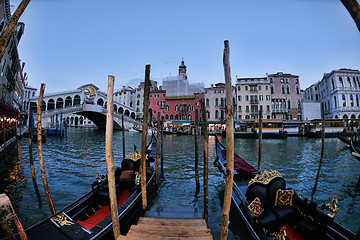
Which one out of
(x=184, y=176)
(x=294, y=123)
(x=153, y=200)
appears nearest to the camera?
(x=153, y=200)

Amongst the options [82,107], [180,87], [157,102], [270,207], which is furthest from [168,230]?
[157,102]

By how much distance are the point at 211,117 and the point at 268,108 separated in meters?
9.07

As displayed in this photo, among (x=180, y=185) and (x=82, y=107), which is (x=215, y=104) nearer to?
(x=82, y=107)

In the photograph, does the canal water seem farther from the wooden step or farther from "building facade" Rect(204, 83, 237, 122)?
"building facade" Rect(204, 83, 237, 122)

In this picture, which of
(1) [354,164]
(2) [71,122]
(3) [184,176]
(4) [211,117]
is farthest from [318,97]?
(2) [71,122]

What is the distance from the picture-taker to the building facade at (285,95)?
28.1 meters

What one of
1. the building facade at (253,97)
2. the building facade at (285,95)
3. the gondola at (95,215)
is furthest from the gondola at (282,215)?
the building facade at (285,95)

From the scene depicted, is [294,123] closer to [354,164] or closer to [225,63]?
[354,164]

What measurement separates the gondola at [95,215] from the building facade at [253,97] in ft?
85.4

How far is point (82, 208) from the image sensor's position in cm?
334

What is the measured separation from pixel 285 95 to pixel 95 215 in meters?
31.5

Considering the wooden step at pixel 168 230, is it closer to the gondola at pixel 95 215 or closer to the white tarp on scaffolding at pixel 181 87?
the gondola at pixel 95 215

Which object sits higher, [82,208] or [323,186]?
[82,208]

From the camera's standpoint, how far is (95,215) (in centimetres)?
344
